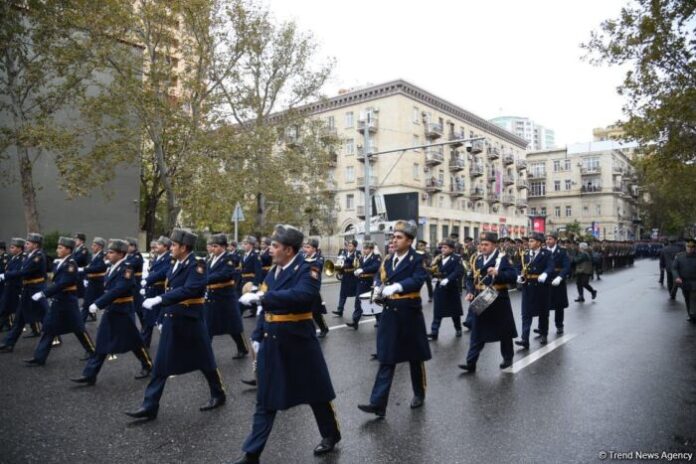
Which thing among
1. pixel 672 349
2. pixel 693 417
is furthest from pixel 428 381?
pixel 672 349

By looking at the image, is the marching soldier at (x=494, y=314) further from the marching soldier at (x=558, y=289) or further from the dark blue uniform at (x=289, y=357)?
the dark blue uniform at (x=289, y=357)

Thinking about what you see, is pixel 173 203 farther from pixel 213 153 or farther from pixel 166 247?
pixel 166 247

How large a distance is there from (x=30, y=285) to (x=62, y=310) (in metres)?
2.12

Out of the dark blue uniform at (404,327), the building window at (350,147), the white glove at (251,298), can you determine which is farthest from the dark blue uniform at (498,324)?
the building window at (350,147)

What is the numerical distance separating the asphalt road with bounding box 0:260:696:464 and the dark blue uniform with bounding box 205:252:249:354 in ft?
1.56

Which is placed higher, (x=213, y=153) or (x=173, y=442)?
(x=213, y=153)

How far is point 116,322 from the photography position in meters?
6.57

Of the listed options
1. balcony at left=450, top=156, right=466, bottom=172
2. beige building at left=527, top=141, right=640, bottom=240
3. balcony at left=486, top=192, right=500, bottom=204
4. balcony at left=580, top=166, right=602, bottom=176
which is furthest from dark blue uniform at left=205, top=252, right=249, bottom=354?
balcony at left=580, top=166, right=602, bottom=176

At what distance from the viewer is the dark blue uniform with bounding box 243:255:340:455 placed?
409 cm

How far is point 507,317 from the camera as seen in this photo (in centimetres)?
729

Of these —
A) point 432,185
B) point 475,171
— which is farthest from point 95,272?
point 475,171

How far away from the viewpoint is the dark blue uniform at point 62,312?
7.52 meters

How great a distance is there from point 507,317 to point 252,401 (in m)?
3.72

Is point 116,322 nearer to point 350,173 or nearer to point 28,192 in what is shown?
point 28,192
